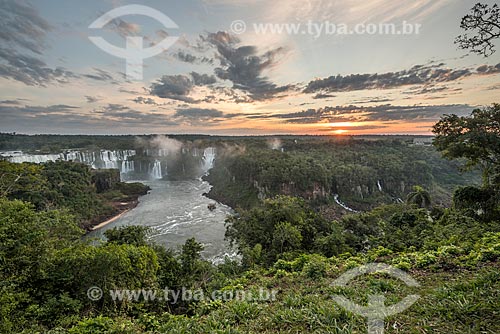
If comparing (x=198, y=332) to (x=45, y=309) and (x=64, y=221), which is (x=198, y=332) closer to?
(x=45, y=309)

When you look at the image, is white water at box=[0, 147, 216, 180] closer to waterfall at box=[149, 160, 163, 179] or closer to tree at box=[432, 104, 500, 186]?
waterfall at box=[149, 160, 163, 179]

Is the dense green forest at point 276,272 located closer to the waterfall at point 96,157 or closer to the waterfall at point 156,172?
the waterfall at point 96,157

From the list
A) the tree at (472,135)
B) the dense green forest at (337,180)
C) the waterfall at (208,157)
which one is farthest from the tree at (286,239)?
the waterfall at (208,157)

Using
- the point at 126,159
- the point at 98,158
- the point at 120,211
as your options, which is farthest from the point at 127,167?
the point at 120,211

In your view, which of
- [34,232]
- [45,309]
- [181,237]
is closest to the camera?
[45,309]

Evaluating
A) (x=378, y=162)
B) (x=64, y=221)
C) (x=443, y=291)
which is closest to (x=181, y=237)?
(x=64, y=221)
